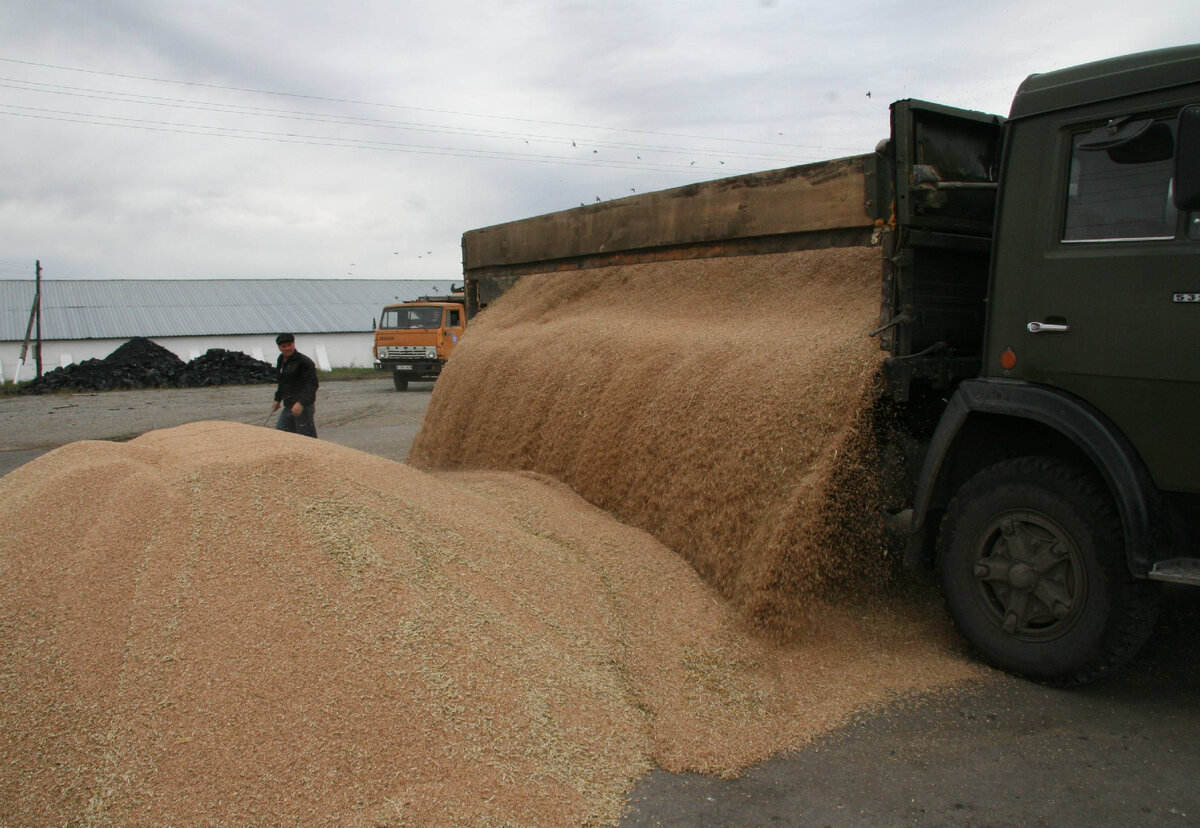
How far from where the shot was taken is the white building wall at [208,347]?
35.8 meters

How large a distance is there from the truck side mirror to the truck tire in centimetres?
112

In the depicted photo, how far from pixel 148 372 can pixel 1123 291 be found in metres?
29.7

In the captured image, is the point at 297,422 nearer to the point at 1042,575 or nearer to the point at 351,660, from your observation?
the point at 351,660

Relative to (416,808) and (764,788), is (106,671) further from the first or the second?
(764,788)

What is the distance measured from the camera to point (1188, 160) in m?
2.94

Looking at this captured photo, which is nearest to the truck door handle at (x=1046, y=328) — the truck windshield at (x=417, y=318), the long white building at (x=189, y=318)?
the truck windshield at (x=417, y=318)

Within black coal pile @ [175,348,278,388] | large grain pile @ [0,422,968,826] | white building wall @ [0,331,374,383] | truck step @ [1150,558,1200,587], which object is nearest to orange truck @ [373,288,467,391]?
black coal pile @ [175,348,278,388]

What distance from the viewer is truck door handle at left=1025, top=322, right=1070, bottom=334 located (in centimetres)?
348

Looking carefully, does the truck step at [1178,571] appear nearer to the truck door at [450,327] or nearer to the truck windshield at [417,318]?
the truck door at [450,327]

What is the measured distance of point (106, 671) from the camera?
10.4 ft

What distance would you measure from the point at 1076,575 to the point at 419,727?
8.60 ft

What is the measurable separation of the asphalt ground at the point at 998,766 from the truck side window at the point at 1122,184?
1862 millimetres

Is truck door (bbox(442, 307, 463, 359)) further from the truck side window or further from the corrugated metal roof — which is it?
the truck side window

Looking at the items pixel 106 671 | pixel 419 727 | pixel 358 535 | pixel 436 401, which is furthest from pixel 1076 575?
pixel 436 401
